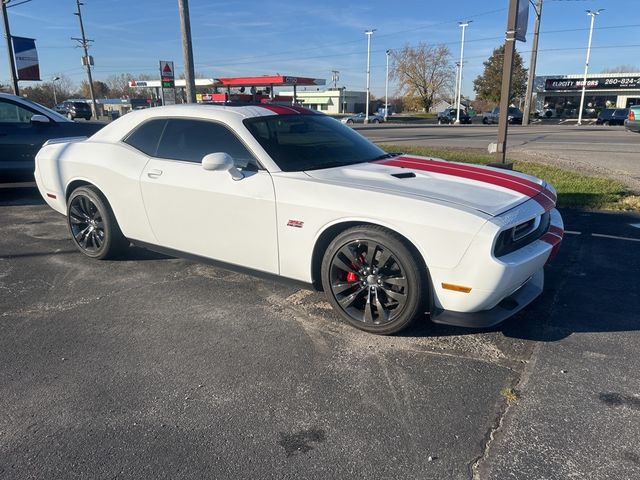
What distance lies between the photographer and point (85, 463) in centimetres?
222

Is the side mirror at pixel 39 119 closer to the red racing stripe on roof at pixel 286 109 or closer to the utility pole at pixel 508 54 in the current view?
the red racing stripe on roof at pixel 286 109

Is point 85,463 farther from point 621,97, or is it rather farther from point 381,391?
point 621,97

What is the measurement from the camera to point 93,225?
4.86 metres

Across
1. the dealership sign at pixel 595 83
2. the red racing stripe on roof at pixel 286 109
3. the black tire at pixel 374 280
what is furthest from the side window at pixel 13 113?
the dealership sign at pixel 595 83

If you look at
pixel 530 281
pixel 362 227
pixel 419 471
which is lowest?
pixel 419 471

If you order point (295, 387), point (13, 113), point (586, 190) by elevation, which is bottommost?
point (295, 387)

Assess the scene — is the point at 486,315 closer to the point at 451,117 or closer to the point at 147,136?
the point at 147,136

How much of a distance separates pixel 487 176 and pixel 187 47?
9098 mm

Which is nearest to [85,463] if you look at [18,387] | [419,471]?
[18,387]

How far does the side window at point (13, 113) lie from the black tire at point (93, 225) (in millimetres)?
3899

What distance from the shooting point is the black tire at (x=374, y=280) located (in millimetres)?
3115

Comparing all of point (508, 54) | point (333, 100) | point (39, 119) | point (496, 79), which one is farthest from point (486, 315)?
point (333, 100)

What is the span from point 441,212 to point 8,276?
396cm

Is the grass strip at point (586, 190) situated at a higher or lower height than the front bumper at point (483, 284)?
lower
